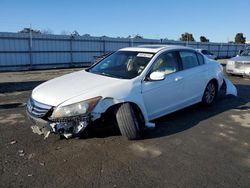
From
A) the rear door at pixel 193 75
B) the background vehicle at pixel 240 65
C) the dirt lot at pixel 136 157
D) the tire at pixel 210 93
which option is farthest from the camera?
the background vehicle at pixel 240 65

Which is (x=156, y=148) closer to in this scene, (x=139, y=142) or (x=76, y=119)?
(x=139, y=142)

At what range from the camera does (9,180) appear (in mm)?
3625

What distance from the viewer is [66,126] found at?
4336 millimetres

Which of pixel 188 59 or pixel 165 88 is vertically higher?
pixel 188 59

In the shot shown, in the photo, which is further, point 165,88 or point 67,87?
point 165,88

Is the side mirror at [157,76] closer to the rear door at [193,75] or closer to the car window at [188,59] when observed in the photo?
the rear door at [193,75]

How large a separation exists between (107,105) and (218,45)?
3705 centimetres

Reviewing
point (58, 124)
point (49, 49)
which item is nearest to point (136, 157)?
point (58, 124)

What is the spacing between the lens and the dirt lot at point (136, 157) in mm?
3645

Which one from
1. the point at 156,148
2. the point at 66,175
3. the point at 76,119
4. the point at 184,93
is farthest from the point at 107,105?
the point at 184,93

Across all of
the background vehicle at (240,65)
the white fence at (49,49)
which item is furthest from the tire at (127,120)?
the white fence at (49,49)

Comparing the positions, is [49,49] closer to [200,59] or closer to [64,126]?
[200,59]

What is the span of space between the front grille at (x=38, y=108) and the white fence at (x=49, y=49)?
50.7ft

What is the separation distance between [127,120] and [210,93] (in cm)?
336
